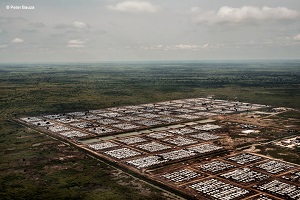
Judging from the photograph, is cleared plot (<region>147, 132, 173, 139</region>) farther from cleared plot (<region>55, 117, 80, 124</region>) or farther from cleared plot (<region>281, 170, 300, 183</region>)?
cleared plot (<region>281, 170, 300, 183</region>)

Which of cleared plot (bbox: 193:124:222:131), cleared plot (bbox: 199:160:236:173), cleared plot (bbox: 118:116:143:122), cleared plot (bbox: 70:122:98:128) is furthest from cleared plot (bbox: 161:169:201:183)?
cleared plot (bbox: 118:116:143:122)

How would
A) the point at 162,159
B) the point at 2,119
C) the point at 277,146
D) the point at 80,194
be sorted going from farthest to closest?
the point at 2,119, the point at 277,146, the point at 162,159, the point at 80,194

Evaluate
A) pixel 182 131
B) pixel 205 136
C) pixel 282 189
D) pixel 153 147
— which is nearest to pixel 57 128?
pixel 153 147

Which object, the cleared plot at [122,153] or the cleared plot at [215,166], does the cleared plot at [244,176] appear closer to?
the cleared plot at [215,166]

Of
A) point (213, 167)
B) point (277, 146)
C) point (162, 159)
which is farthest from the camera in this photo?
point (277, 146)

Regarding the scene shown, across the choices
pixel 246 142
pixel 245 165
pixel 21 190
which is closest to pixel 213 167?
pixel 245 165

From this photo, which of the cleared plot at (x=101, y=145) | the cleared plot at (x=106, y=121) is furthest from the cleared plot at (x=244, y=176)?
the cleared plot at (x=106, y=121)

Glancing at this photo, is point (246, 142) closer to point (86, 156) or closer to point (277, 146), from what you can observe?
point (277, 146)
